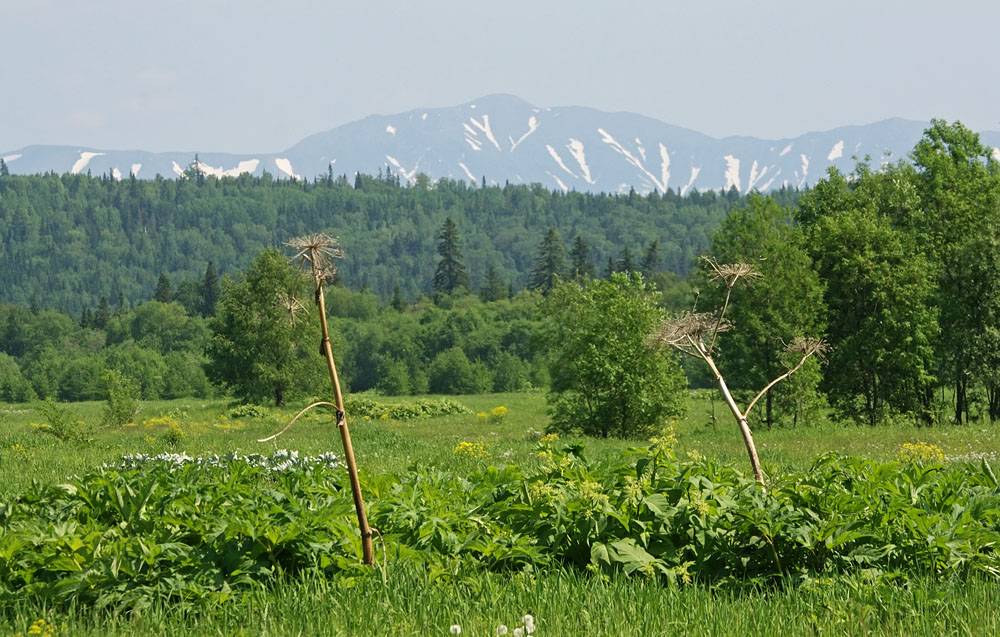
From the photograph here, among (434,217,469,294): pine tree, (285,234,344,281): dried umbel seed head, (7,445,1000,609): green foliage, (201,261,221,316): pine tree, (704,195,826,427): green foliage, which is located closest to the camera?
(285,234,344,281): dried umbel seed head

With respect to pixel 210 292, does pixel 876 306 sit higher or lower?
higher

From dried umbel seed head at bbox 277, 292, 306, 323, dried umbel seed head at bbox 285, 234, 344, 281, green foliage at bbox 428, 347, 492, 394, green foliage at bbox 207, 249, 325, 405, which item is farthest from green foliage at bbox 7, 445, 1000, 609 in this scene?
green foliage at bbox 428, 347, 492, 394

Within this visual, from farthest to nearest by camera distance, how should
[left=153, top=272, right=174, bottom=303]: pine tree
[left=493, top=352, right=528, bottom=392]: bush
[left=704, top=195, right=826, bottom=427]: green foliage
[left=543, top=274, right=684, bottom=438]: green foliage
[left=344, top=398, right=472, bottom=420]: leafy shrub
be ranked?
[left=153, top=272, right=174, bottom=303]: pine tree, [left=493, top=352, right=528, bottom=392]: bush, [left=344, top=398, right=472, bottom=420]: leafy shrub, [left=704, top=195, right=826, bottom=427]: green foliage, [left=543, top=274, right=684, bottom=438]: green foliage

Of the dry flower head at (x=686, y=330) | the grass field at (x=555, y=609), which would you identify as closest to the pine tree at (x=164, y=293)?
the dry flower head at (x=686, y=330)

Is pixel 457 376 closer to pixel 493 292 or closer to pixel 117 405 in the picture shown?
pixel 493 292

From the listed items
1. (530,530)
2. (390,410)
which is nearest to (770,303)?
(390,410)

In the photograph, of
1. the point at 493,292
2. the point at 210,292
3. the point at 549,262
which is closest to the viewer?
the point at 549,262

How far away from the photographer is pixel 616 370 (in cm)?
2755

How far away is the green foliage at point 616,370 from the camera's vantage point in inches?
1097

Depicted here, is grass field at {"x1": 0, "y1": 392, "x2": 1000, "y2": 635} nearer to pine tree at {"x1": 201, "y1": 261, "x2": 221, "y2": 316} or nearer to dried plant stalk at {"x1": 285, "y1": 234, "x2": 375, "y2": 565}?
dried plant stalk at {"x1": 285, "y1": 234, "x2": 375, "y2": 565}

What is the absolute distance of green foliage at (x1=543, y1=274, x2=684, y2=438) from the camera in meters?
27.9

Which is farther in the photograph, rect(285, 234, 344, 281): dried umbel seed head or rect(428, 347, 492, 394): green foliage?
rect(428, 347, 492, 394): green foliage

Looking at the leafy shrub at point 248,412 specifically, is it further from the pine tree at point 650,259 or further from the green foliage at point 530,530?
the pine tree at point 650,259

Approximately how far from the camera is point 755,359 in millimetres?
31625
